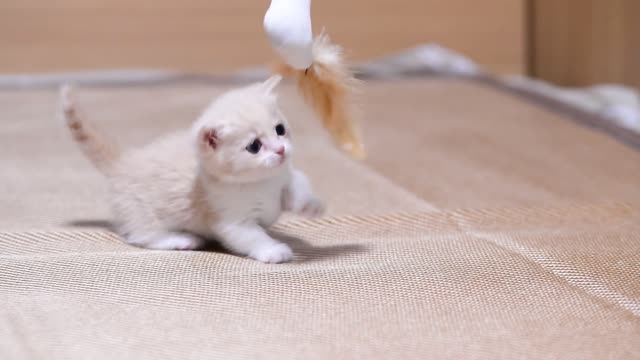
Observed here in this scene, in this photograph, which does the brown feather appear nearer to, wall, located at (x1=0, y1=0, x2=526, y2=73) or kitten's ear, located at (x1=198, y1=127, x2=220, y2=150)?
kitten's ear, located at (x1=198, y1=127, x2=220, y2=150)

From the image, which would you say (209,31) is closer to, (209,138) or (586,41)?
(586,41)

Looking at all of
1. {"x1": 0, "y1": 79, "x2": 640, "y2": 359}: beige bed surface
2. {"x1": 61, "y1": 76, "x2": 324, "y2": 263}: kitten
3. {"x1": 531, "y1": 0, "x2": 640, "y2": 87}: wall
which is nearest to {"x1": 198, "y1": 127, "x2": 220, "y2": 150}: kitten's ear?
{"x1": 61, "y1": 76, "x2": 324, "y2": 263}: kitten

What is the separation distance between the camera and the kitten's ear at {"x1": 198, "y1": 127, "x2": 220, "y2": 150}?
2.55 ft

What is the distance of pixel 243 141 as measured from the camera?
774mm

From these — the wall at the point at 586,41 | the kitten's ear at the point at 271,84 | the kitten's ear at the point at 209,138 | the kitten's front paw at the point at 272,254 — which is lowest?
the wall at the point at 586,41

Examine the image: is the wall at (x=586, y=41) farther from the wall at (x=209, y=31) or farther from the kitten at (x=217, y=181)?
the kitten at (x=217, y=181)

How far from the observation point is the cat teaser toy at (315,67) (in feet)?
2.48

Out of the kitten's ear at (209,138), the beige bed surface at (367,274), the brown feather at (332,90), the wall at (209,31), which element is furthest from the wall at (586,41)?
the kitten's ear at (209,138)

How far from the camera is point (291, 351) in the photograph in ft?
2.05

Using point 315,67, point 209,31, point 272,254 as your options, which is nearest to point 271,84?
point 315,67

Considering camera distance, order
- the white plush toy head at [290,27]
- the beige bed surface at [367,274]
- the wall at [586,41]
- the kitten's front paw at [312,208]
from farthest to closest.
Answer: the wall at [586,41] < the kitten's front paw at [312,208] < the white plush toy head at [290,27] < the beige bed surface at [367,274]

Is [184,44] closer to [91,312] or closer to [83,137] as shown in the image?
[83,137]

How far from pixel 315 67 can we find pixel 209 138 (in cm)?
12

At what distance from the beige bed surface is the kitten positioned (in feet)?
0.10
